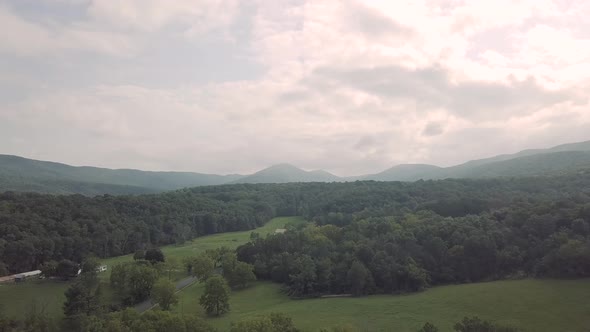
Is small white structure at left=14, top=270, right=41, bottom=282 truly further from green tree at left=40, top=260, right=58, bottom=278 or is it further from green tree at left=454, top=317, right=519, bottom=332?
green tree at left=454, top=317, right=519, bottom=332

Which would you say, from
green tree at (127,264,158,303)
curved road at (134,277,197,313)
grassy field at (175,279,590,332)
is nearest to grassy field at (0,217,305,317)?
curved road at (134,277,197,313)

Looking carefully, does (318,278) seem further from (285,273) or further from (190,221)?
(190,221)

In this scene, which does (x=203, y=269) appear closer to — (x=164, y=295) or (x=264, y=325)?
(x=164, y=295)

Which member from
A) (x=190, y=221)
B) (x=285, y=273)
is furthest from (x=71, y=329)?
(x=190, y=221)

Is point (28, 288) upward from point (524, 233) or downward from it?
downward

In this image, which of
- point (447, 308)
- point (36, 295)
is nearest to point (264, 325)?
point (447, 308)

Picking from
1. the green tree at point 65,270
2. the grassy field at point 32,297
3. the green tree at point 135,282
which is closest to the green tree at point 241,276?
the green tree at point 135,282

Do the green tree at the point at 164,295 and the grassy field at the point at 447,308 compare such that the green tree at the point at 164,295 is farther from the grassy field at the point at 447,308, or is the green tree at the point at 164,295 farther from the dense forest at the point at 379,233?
the dense forest at the point at 379,233
